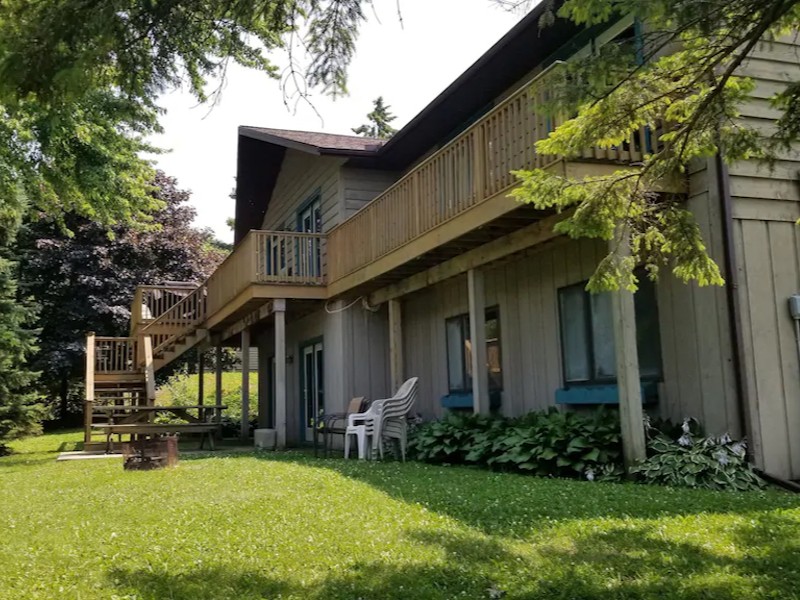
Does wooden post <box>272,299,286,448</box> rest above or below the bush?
above

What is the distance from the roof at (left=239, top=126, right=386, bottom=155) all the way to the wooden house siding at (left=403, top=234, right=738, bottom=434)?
2937mm

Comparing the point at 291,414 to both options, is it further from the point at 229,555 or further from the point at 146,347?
the point at 229,555

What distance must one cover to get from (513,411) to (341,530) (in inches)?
221

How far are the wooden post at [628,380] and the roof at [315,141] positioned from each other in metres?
7.58

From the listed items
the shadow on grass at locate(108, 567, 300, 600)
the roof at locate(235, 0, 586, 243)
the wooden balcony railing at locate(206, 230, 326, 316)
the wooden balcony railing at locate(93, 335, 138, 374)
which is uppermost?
the roof at locate(235, 0, 586, 243)

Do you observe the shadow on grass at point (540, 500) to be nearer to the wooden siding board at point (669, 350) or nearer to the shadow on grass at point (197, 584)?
the wooden siding board at point (669, 350)

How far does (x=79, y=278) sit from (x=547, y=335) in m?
19.3

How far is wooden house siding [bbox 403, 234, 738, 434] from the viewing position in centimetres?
727

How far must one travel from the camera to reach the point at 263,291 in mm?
13320

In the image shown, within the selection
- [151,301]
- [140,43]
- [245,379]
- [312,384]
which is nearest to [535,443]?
[140,43]

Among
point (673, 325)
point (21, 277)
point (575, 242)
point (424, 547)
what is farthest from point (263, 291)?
point (21, 277)

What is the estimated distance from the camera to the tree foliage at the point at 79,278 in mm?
24516

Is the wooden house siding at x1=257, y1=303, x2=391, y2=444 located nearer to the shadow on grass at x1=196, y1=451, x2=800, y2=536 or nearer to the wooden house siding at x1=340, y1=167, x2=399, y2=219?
the wooden house siding at x1=340, y1=167, x2=399, y2=219

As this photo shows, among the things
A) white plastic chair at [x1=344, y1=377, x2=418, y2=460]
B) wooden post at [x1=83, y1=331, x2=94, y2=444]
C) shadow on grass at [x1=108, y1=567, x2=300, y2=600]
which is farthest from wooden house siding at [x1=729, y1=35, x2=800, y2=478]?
wooden post at [x1=83, y1=331, x2=94, y2=444]
